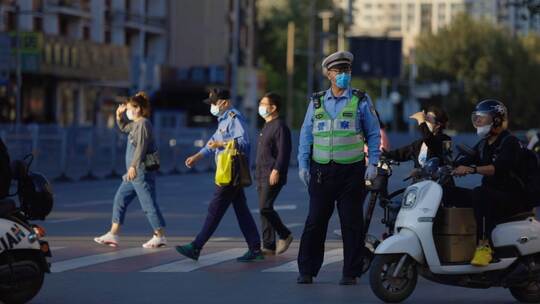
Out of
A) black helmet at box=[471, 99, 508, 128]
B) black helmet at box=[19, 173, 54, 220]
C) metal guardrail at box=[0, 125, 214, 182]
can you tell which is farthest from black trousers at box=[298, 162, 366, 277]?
metal guardrail at box=[0, 125, 214, 182]

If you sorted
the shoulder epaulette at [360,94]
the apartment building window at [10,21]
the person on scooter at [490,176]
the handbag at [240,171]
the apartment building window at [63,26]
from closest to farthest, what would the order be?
the person on scooter at [490,176]
the shoulder epaulette at [360,94]
the handbag at [240,171]
the apartment building window at [10,21]
the apartment building window at [63,26]

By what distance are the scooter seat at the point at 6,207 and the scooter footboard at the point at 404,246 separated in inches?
107

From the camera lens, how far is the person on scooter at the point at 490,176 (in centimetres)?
1046

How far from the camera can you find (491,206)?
10492 mm

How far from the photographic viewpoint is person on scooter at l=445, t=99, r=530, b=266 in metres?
10.5

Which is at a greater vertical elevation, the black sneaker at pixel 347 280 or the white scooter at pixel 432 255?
the white scooter at pixel 432 255

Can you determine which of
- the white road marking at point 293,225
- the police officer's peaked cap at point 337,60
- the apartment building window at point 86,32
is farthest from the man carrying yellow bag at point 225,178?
the apartment building window at point 86,32

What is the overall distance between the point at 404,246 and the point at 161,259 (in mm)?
4446

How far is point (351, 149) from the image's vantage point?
37.2 feet

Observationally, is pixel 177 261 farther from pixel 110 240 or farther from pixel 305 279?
pixel 305 279

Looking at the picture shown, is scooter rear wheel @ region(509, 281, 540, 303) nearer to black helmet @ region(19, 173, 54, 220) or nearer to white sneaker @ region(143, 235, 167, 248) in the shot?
black helmet @ region(19, 173, 54, 220)

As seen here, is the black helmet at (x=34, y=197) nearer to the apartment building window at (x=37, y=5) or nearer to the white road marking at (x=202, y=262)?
the white road marking at (x=202, y=262)

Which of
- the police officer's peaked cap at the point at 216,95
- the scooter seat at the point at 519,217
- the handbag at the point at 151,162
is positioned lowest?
the scooter seat at the point at 519,217

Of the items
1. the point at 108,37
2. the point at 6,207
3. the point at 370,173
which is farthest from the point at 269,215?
the point at 108,37
